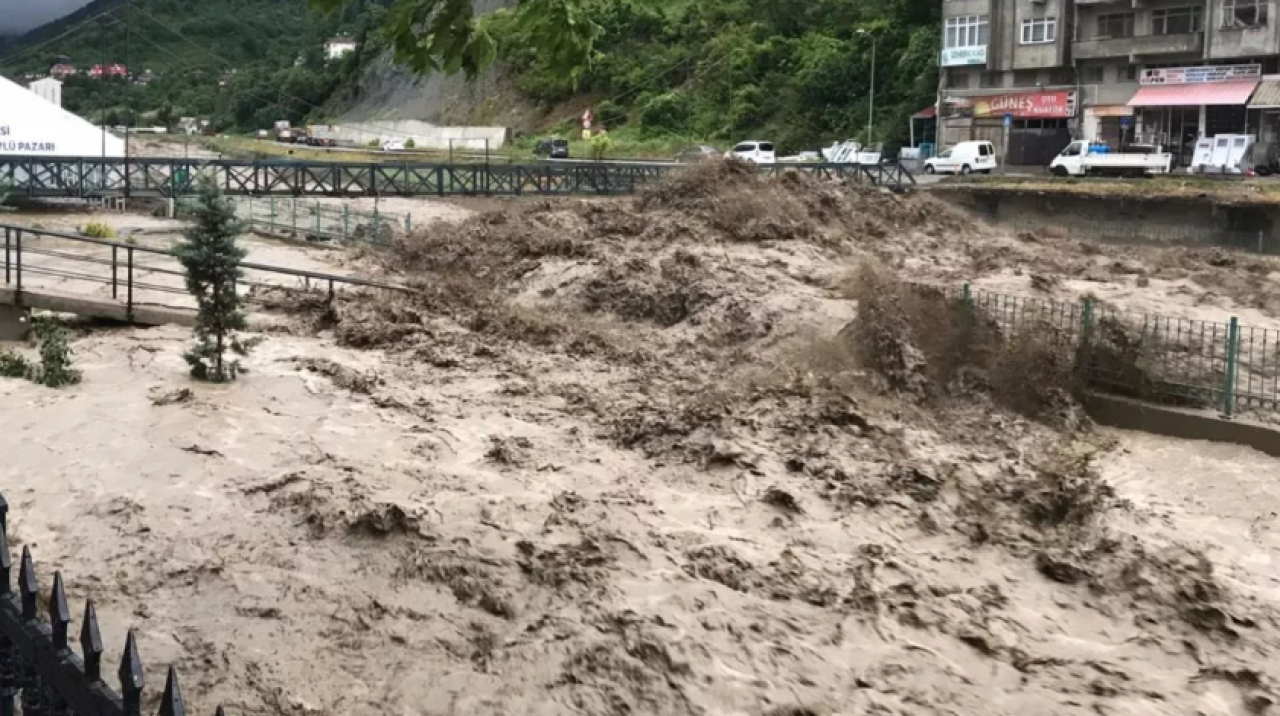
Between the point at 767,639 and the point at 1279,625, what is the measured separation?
453cm

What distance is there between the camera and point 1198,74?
5281cm

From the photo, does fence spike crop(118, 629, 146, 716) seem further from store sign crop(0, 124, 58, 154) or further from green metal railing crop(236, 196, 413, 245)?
store sign crop(0, 124, 58, 154)

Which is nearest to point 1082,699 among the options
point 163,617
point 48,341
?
point 163,617

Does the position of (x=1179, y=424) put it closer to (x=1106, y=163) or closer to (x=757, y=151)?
(x=1106, y=163)

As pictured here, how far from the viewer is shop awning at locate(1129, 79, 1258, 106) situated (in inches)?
1975

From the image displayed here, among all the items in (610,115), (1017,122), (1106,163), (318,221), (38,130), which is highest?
(610,115)

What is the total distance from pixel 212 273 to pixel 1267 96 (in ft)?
155

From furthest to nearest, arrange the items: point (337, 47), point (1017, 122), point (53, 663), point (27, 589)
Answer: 1. point (337, 47)
2. point (1017, 122)
3. point (27, 589)
4. point (53, 663)

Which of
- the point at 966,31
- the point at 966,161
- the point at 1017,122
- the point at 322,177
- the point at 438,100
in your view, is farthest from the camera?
the point at 438,100

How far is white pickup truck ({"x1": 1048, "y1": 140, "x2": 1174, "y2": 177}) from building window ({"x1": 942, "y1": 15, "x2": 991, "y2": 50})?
38.9 feet

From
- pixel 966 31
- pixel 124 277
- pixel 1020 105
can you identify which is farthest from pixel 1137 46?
pixel 124 277

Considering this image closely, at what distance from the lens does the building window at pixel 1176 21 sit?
53688 millimetres

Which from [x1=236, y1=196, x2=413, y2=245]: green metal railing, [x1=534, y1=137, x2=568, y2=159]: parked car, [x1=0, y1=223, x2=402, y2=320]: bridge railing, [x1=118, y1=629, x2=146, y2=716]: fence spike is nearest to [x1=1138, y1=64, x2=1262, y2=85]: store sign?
[x1=534, y1=137, x2=568, y2=159]: parked car

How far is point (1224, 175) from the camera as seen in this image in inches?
1748
